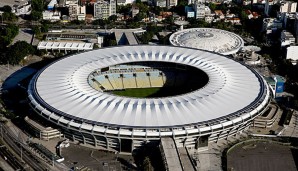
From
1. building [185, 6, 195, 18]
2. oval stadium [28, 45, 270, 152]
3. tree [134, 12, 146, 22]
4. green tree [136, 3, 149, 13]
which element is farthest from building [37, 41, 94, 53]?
building [185, 6, 195, 18]

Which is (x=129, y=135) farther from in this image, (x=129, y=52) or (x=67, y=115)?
(x=129, y=52)

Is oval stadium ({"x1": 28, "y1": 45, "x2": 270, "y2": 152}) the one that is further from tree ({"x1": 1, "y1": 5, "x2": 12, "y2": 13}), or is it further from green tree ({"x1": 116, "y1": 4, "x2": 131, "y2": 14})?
tree ({"x1": 1, "y1": 5, "x2": 12, "y2": 13})

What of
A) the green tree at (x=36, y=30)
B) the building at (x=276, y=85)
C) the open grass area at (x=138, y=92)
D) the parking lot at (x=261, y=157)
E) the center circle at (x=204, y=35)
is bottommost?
the parking lot at (x=261, y=157)

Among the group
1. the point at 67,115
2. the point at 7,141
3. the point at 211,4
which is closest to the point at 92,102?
the point at 67,115

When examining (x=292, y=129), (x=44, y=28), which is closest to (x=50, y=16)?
(x=44, y=28)

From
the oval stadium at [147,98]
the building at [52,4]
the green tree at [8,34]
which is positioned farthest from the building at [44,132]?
the building at [52,4]

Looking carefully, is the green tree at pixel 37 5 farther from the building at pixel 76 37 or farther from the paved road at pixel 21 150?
the paved road at pixel 21 150

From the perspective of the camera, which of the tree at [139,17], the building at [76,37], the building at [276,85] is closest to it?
the building at [276,85]
